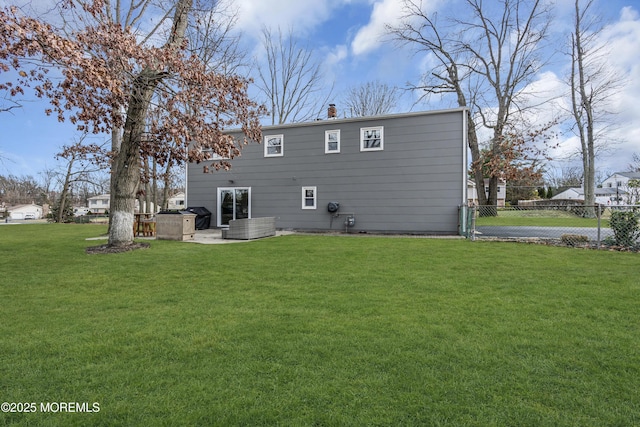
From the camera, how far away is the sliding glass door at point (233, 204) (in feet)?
47.5

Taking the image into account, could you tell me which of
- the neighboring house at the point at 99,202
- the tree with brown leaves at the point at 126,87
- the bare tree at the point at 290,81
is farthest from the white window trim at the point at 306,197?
the neighboring house at the point at 99,202

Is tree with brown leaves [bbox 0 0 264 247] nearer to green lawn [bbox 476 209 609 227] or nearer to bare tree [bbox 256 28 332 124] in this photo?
green lawn [bbox 476 209 609 227]

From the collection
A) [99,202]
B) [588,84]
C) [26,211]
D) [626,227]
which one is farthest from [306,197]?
[26,211]

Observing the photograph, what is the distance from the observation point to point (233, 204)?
14703 millimetres

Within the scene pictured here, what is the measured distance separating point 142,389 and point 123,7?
14477mm

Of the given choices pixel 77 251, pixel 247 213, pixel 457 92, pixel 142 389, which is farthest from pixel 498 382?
pixel 457 92

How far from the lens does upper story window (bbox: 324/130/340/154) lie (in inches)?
518

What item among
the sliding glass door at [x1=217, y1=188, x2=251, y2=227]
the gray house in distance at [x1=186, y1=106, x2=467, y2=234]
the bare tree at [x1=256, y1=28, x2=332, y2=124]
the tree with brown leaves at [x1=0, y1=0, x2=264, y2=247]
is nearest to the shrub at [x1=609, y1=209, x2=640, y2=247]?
the gray house in distance at [x1=186, y1=106, x2=467, y2=234]

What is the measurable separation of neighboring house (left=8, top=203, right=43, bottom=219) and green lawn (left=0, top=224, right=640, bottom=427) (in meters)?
65.6

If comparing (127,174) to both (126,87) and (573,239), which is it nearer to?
(126,87)

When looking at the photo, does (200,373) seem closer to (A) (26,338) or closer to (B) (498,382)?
(A) (26,338)

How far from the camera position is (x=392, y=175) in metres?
12.3

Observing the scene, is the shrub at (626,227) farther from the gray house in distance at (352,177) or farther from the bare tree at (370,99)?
the bare tree at (370,99)

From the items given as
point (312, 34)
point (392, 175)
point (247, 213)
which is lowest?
point (247, 213)
